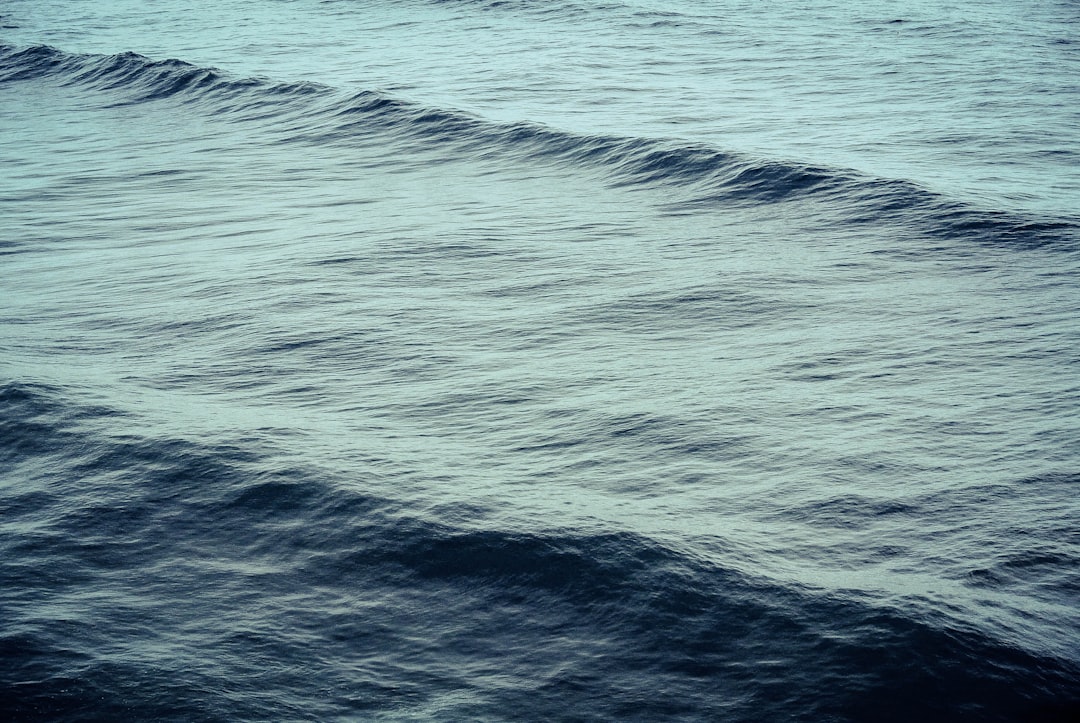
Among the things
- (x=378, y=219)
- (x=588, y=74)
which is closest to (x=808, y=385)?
(x=378, y=219)

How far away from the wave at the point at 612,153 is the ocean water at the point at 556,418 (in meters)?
0.07

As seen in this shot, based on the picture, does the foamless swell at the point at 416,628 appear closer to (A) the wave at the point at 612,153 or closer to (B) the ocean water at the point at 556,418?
(B) the ocean water at the point at 556,418

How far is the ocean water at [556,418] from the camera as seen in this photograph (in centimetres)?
494

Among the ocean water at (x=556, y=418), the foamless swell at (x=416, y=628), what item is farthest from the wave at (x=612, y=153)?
the foamless swell at (x=416, y=628)

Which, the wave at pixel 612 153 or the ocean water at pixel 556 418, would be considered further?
the wave at pixel 612 153

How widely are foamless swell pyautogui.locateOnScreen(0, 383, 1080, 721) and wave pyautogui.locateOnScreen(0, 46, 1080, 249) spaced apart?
251 inches

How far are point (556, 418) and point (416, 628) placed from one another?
233cm

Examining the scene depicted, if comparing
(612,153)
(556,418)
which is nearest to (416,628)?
(556,418)

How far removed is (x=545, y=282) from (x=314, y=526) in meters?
4.45

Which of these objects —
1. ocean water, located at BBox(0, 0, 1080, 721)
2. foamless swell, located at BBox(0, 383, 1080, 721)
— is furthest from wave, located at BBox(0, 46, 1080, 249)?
foamless swell, located at BBox(0, 383, 1080, 721)

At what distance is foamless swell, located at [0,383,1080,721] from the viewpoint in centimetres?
471

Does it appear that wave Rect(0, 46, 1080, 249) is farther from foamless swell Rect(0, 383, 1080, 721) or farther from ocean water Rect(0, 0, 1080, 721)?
foamless swell Rect(0, 383, 1080, 721)

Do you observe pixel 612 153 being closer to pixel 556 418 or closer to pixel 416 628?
pixel 556 418

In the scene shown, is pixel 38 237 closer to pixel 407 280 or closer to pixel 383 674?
pixel 407 280
